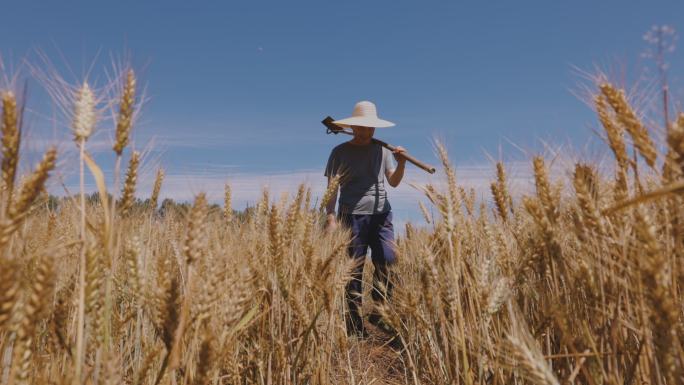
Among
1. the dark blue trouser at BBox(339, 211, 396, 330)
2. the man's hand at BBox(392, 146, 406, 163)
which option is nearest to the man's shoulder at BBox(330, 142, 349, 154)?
the man's hand at BBox(392, 146, 406, 163)

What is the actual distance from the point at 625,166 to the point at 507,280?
1.75ft

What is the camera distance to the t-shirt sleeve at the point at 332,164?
14.2 ft

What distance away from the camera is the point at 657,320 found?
952 millimetres

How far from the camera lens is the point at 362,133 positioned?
4.34 metres

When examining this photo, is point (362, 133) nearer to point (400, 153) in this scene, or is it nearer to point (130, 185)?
point (400, 153)

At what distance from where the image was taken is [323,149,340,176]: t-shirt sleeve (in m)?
4.31

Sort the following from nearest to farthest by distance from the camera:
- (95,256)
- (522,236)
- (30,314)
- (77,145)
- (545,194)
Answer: (30,314) < (95,256) < (77,145) < (545,194) < (522,236)

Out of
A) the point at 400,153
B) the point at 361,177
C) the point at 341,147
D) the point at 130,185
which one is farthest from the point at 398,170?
the point at 130,185

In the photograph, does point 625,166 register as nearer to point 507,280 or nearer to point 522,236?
point 507,280

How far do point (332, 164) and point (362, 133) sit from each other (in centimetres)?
45

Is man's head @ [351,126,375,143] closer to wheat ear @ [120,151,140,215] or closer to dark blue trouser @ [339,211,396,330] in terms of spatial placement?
dark blue trouser @ [339,211,396,330]

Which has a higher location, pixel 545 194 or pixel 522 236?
pixel 545 194

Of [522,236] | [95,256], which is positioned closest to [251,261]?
[95,256]

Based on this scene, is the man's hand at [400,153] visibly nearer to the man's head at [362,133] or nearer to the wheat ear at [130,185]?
the man's head at [362,133]
